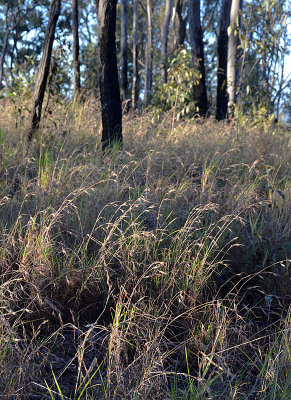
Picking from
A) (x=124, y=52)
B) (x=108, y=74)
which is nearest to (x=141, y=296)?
(x=108, y=74)

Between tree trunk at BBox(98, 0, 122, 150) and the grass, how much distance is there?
1167mm

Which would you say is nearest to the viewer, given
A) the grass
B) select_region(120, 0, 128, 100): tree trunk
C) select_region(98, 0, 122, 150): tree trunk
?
the grass

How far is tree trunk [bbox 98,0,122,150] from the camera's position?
5.24 m

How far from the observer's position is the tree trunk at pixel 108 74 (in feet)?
17.2

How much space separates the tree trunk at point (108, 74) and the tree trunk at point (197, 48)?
470 cm

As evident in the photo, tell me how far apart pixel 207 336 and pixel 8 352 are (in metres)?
1.00

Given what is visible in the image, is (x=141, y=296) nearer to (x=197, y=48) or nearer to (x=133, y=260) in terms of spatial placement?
(x=133, y=260)

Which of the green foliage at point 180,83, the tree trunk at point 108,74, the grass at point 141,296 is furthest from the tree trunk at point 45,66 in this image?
the green foliage at point 180,83

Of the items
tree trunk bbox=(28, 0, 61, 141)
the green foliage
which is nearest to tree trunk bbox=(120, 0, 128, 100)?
the green foliage

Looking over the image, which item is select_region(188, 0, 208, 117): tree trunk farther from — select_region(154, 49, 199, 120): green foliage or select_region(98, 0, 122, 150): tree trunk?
select_region(98, 0, 122, 150): tree trunk

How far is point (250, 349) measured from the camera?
7.89ft

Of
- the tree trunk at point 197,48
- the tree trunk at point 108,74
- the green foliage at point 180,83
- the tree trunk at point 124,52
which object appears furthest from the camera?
the tree trunk at point 124,52

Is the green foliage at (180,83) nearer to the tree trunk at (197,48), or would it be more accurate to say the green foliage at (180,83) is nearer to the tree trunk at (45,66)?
the tree trunk at (197,48)

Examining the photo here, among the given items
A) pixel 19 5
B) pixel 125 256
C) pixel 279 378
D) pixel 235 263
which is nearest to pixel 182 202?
pixel 235 263
